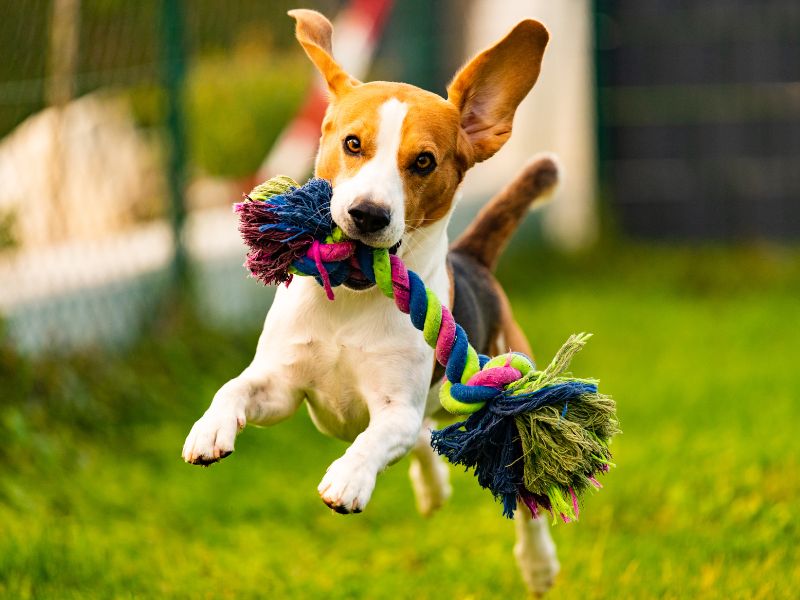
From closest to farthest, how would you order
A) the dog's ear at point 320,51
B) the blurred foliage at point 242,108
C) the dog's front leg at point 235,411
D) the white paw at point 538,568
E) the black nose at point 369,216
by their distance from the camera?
the dog's front leg at point 235,411, the black nose at point 369,216, the dog's ear at point 320,51, the white paw at point 538,568, the blurred foliage at point 242,108

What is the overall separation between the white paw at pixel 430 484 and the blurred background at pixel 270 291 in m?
0.21

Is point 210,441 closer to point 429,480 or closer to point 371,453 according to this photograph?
point 371,453

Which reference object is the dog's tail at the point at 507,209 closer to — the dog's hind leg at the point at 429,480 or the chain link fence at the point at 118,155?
the dog's hind leg at the point at 429,480

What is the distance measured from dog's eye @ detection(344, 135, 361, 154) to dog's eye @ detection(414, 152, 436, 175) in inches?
5.8

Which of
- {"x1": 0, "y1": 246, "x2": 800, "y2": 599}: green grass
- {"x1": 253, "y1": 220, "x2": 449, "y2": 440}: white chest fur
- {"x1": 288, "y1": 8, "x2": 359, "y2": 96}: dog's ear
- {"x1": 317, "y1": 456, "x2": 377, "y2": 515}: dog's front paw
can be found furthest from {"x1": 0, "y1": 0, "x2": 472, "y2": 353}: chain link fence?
{"x1": 317, "y1": 456, "x2": 377, "y2": 515}: dog's front paw

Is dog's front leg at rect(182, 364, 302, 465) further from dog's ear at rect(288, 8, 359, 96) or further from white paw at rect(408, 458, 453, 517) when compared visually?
white paw at rect(408, 458, 453, 517)

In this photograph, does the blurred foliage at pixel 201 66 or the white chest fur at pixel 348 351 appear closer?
the white chest fur at pixel 348 351

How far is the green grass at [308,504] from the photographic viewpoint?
4.13 m

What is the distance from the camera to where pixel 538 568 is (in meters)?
4.09

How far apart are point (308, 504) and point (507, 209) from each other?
4.82ft

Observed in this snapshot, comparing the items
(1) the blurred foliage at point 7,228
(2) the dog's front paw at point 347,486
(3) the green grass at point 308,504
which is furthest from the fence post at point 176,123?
(2) the dog's front paw at point 347,486

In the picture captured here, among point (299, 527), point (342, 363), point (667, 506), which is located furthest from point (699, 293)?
point (342, 363)

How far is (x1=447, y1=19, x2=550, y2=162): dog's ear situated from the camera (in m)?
3.55

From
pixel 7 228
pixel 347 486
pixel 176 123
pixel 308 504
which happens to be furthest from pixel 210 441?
pixel 176 123
